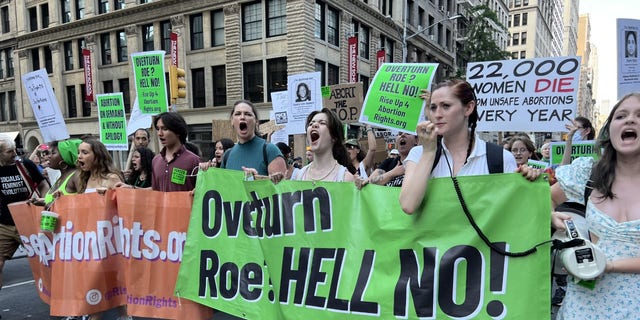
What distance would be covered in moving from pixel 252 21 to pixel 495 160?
20825 millimetres

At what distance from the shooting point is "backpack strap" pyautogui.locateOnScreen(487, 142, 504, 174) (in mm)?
2084

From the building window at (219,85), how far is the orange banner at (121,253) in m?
19.2

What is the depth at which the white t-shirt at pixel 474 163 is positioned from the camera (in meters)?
2.10

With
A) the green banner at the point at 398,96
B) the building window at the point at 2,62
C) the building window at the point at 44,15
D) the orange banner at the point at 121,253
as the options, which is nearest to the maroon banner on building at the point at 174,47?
the building window at the point at 44,15

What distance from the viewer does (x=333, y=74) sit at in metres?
22.4

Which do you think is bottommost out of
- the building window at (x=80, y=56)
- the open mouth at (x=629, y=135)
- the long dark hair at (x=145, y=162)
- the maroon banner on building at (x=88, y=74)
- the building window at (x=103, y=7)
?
the long dark hair at (x=145, y=162)

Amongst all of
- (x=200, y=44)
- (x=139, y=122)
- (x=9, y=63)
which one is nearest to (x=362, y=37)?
(x=200, y=44)

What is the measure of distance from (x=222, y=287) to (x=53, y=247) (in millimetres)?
1775

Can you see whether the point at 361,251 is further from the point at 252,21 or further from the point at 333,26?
the point at 333,26

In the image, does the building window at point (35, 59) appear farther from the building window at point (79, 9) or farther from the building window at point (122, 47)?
the building window at point (122, 47)

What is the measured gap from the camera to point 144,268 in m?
3.27

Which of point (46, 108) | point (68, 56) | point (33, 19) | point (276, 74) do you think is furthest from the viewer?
point (33, 19)

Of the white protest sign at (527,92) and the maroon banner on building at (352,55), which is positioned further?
the maroon banner on building at (352,55)

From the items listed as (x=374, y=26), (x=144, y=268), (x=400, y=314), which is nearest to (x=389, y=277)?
(x=400, y=314)
